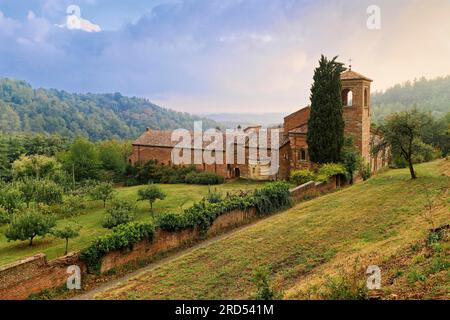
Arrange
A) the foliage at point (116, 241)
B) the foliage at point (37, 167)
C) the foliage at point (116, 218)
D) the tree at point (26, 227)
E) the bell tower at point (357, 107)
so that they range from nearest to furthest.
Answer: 1. the foliage at point (116, 241)
2. the tree at point (26, 227)
3. the foliage at point (116, 218)
4. the bell tower at point (357, 107)
5. the foliage at point (37, 167)

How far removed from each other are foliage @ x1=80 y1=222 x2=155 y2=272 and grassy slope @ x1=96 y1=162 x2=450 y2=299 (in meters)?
2.32

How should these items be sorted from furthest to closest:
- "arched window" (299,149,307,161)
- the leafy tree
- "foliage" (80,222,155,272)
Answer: the leafy tree < "arched window" (299,149,307,161) < "foliage" (80,222,155,272)

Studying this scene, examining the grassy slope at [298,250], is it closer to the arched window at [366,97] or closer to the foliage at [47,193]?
the arched window at [366,97]

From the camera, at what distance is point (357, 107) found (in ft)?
107

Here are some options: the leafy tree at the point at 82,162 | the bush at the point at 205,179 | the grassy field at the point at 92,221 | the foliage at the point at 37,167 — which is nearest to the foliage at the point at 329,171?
the grassy field at the point at 92,221

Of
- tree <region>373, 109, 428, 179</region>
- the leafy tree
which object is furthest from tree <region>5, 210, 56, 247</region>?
the leafy tree

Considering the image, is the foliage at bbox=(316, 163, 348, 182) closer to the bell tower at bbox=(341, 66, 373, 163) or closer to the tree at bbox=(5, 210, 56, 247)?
the bell tower at bbox=(341, 66, 373, 163)

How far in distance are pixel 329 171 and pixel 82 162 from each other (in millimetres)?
31084

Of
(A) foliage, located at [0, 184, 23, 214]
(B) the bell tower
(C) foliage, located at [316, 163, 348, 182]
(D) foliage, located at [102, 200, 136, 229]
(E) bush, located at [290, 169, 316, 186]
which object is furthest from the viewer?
(B) the bell tower

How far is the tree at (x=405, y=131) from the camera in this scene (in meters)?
21.2

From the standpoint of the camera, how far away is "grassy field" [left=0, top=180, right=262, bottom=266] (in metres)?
19.5

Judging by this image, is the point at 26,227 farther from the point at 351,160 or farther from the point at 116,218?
the point at 351,160

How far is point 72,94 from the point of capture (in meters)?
186
